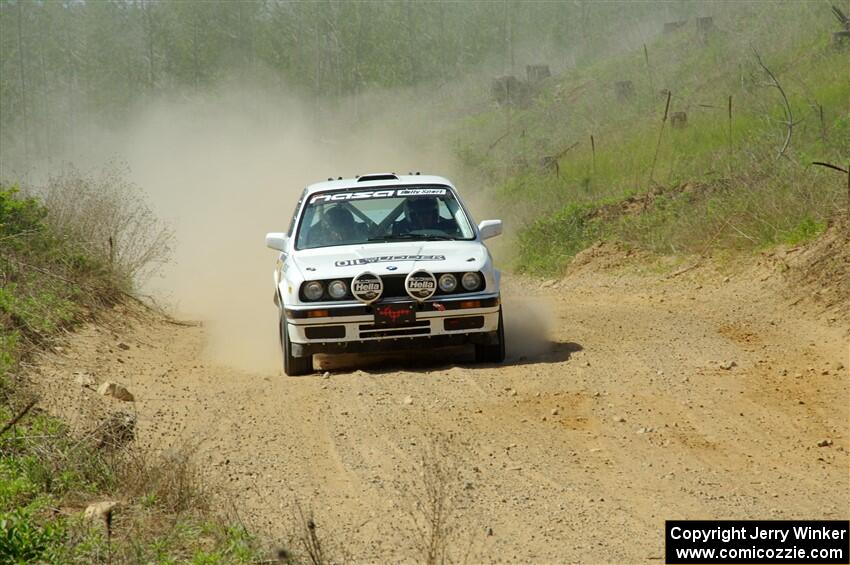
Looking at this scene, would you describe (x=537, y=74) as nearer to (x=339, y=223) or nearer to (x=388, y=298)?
(x=339, y=223)

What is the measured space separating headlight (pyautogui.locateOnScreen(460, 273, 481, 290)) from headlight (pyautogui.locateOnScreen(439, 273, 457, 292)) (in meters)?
0.09

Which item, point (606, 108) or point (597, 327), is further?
point (606, 108)

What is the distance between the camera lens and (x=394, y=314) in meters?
9.70

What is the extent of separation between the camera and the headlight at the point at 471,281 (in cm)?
991

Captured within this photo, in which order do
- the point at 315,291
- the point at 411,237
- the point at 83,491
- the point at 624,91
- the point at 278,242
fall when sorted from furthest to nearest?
1. the point at 624,91
2. the point at 278,242
3. the point at 411,237
4. the point at 315,291
5. the point at 83,491

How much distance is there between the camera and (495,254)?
862 inches

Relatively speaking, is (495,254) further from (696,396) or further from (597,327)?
(696,396)

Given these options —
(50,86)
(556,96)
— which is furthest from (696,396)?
(50,86)

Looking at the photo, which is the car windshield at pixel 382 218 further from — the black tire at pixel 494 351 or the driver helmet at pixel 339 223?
the black tire at pixel 494 351

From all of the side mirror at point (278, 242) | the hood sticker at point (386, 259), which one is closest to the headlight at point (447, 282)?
the hood sticker at point (386, 259)

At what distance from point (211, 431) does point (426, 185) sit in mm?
4281

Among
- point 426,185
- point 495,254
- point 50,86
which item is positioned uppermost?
point 50,86
